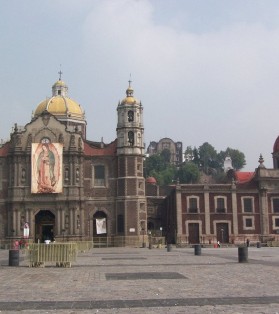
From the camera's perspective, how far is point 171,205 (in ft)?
234

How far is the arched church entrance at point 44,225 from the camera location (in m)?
63.8

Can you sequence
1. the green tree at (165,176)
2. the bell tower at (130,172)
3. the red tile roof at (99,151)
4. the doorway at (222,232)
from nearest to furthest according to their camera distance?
1. the bell tower at (130,172)
2. the red tile roof at (99,151)
3. the doorway at (222,232)
4. the green tree at (165,176)

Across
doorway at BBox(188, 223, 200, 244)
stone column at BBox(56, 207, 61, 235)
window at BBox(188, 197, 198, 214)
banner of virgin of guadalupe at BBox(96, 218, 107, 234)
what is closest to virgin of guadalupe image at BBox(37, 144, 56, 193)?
stone column at BBox(56, 207, 61, 235)

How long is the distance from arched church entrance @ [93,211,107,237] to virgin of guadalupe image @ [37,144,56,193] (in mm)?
6825

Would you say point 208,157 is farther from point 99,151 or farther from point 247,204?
point 99,151

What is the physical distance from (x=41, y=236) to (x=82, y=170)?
10.2 meters

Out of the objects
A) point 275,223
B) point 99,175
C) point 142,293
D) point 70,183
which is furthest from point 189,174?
point 142,293

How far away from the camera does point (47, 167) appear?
62125 millimetres

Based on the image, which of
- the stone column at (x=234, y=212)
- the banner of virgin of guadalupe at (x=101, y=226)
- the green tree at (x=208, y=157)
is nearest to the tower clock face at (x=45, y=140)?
the banner of virgin of guadalupe at (x=101, y=226)

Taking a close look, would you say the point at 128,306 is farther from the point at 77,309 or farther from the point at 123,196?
the point at 123,196

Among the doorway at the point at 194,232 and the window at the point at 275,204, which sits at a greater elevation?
the window at the point at 275,204

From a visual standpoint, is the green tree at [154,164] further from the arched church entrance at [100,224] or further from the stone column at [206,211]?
the arched church entrance at [100,224]

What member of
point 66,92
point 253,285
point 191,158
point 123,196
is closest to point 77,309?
point 253,285

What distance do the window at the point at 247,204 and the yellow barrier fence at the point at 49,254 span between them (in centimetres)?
4512
